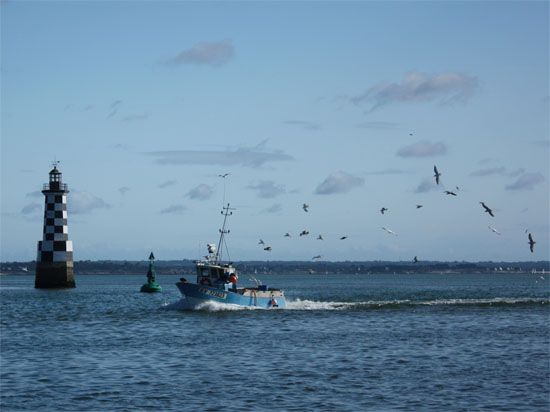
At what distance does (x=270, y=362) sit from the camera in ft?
123

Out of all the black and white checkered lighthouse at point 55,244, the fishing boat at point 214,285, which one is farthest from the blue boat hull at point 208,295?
the black and white checkered lighthouse at point 55,244

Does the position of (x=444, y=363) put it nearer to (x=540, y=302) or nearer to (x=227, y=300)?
(x=227, y=300)

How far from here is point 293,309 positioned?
231 feet

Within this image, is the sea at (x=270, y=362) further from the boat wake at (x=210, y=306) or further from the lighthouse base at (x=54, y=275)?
the lighthouse base at (x=54, y=275)

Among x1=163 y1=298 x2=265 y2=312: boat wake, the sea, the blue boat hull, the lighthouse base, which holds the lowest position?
the sea

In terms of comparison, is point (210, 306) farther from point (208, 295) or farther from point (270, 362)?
point (270, 362)

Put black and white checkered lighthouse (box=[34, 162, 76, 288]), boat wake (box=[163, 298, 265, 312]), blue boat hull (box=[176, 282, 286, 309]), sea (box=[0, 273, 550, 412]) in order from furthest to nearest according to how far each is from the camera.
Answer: black and white checkered lighthouse (box=[34, 162, 76, 288])
boat wake (box=[163, 298, 265, 312])
blue boat hull (box=[176, 282, 286, 309])
sea (box=[0, 273, 550, 412])

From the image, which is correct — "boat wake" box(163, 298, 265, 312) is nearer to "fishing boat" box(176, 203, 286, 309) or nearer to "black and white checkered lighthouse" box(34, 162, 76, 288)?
"fishing boat" box(176, 203, 286, 309)

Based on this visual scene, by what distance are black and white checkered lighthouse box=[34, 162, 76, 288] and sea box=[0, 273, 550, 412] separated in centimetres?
3493

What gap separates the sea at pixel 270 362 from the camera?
28.9m

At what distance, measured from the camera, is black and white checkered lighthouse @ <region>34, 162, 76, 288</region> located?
9756 centimetres

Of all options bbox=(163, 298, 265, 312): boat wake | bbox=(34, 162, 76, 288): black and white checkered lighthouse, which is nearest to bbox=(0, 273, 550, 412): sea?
bbox=(163, 298, 265, 312): boat wake

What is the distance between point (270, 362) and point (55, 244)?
211 ft

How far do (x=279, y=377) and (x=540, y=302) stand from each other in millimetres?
56744
